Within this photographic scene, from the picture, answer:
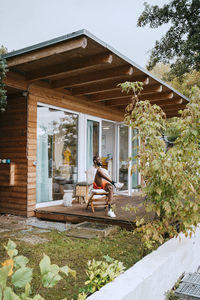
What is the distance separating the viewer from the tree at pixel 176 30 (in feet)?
42.0

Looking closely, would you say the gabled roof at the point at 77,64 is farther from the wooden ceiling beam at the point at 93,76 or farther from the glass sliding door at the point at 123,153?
the glass sliding door at the point at 123,153

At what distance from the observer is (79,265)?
3020 mm

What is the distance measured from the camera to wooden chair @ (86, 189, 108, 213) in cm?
519

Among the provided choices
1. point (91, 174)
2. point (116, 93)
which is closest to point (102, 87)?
point (116, 93)

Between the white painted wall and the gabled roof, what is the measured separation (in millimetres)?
2720

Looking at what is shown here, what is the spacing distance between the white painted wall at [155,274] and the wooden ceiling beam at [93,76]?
9.62 ft

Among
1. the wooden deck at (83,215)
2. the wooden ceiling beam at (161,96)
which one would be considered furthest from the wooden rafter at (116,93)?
the wooden deck at (83,215)

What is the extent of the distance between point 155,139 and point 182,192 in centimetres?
59

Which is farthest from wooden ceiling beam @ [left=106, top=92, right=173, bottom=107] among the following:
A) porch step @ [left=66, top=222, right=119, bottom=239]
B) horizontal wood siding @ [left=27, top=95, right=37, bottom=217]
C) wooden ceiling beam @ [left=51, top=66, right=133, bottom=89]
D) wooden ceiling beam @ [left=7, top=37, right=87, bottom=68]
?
porch step @ [left=66, top=222, right=119, bottom=239]

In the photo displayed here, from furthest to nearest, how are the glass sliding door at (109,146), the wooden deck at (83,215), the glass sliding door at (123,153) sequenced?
1. the glass sliding door at (109,146)
2. the glass sliding door at (123,153)
3. the wooden deck at (83,215)

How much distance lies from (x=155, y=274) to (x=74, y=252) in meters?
1.39

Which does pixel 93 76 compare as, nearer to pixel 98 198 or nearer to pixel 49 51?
pixel 49 51

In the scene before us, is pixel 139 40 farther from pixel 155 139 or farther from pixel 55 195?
pixel 155 139

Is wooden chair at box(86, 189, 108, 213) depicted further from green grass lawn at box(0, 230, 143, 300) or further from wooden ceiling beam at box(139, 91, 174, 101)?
wooden ceiling beam at box(139, 91, 174, 101)
